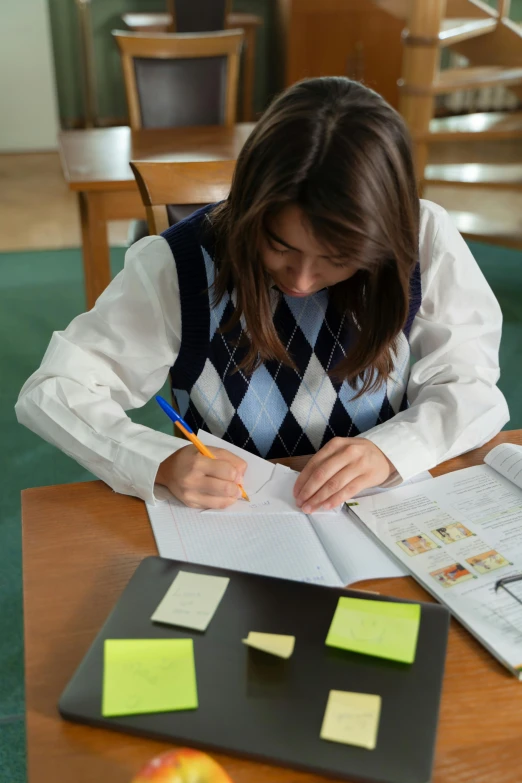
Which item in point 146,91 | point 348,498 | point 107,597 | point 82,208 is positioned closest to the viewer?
point 107,597

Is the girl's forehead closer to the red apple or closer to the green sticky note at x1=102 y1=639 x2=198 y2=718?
the green sticky note at x1=102 y1=639 x2=198 y2=718

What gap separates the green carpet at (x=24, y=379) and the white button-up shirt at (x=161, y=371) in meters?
0.74

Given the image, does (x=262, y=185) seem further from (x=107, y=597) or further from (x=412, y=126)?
(x=412, y=126)

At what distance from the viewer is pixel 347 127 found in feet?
2.72

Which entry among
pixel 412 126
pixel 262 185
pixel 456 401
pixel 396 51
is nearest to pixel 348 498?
pixel 456 401

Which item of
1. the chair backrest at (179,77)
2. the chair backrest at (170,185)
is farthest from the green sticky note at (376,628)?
the chair backrest at (179,77)

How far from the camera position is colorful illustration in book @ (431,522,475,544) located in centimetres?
84

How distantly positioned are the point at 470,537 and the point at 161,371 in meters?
0.50

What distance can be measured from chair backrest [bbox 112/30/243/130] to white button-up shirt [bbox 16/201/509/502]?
1784 millimetres

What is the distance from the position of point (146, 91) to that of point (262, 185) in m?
2.16

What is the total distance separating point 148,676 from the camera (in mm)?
633

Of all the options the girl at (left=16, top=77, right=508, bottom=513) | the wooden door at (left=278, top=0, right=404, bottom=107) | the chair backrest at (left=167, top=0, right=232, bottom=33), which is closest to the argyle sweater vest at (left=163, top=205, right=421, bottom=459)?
the girl at (left=16, top=77, right=508, bottom=513)

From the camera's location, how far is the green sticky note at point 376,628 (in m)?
0.66

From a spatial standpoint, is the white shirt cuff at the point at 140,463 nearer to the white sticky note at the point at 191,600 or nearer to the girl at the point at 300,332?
the girl at the point at 300,332
